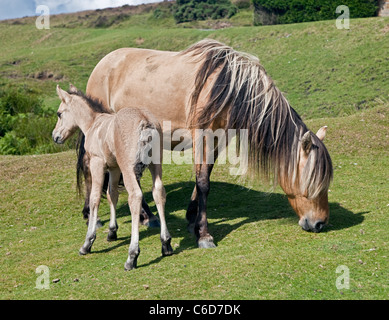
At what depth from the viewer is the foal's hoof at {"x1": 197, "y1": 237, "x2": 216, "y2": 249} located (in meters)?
5.95

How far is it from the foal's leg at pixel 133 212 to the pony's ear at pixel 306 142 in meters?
1.92

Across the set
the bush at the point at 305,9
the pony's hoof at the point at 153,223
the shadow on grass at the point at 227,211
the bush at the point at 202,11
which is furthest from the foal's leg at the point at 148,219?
the bush at the point at 202,11

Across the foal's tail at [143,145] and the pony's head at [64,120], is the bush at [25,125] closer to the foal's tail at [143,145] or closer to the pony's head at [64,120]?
the pony's head at [64,120]

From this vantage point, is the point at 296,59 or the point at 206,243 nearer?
the point at 206,243

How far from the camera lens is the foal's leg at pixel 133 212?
209 inches

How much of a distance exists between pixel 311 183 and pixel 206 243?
1418mm

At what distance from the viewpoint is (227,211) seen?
7.83 metres

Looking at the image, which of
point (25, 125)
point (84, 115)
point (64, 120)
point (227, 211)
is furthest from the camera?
point (25, 125)

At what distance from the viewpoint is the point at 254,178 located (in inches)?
242

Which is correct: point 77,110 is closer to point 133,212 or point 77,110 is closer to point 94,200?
point 94,200

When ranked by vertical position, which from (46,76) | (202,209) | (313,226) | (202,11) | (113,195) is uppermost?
(202,11)

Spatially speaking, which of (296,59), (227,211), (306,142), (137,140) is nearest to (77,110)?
(137,140)

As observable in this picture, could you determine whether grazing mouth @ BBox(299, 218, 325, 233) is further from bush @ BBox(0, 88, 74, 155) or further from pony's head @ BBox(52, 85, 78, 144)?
bush @ BBox(0, 88, 74, 155)

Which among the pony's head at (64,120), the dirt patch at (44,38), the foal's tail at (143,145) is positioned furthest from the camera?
the dirt patch at (44,38)
